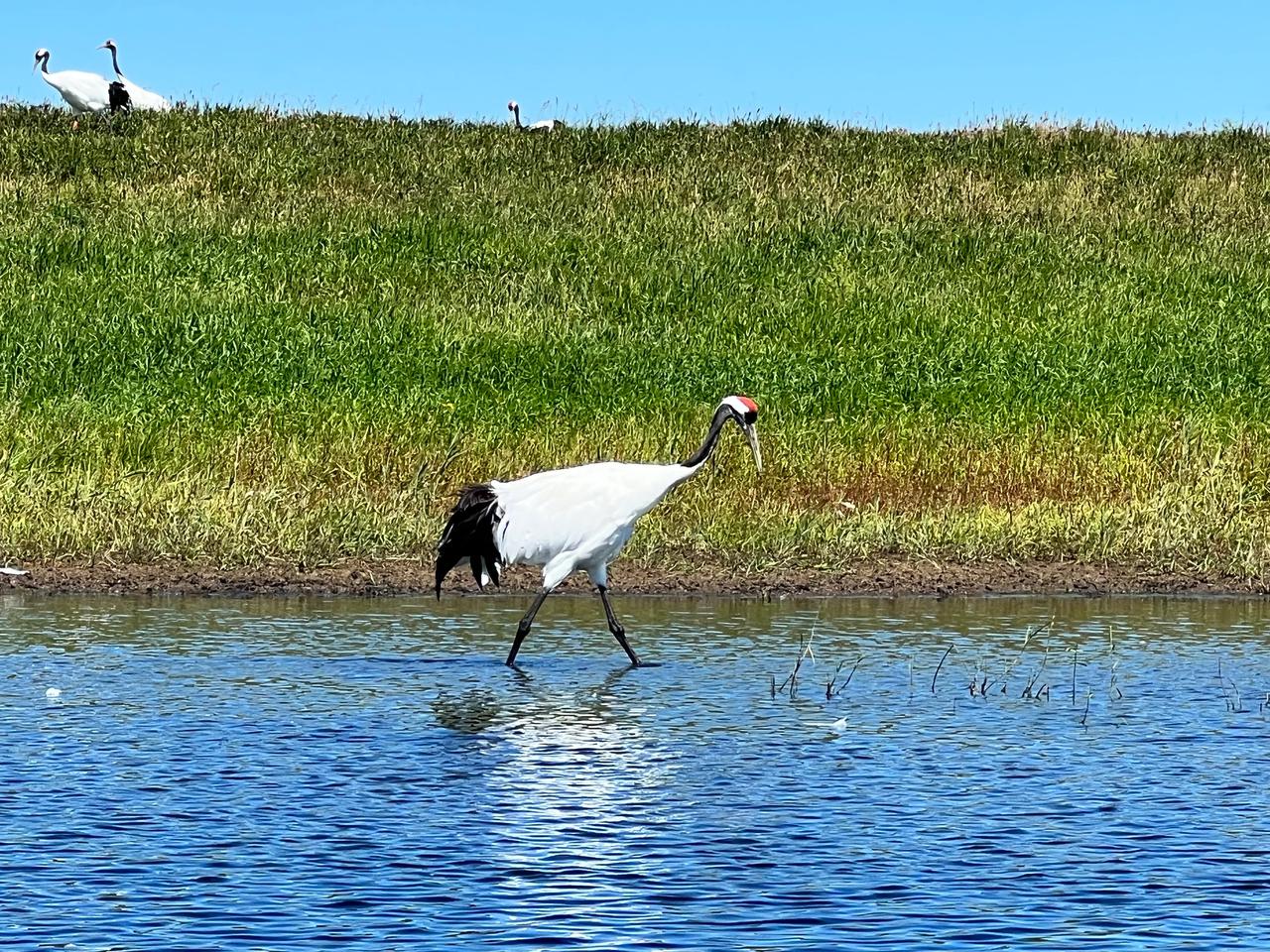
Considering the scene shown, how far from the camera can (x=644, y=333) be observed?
24734 millimetres

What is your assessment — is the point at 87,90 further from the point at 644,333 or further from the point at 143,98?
the point at 644,333

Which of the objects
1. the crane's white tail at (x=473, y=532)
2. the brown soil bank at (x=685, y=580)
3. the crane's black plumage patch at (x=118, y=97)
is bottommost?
the brown soil bank at (x=685, y=580)

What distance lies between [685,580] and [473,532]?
3.12 metres

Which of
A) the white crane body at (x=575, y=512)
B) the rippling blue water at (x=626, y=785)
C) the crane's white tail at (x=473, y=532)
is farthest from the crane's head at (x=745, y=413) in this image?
the crane's white tail at (x=473, y=532)

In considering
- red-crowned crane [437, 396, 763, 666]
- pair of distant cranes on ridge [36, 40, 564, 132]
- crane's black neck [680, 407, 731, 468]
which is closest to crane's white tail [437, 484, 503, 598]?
red-crowned crane [437, 396, 763, 666]

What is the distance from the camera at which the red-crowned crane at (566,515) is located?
11.3 metres

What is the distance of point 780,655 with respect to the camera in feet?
37.8

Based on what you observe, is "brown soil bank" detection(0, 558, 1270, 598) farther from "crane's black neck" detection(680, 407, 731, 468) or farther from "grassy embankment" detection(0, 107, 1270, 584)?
"crane's black neck" detection(680, 407, 731, 468)

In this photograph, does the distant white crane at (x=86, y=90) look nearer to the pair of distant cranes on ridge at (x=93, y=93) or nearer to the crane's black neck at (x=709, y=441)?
the pair of distant cranes on ridge at (x=93, y=93)

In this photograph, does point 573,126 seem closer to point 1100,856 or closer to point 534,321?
point 534,321

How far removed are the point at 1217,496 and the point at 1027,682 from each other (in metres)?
6.35

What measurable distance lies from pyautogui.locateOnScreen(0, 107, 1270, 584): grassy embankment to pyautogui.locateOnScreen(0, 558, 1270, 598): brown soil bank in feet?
0.71

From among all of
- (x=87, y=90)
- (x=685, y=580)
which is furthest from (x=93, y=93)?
(x=685, y=580)

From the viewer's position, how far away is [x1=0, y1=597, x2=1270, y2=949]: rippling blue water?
6301mm
